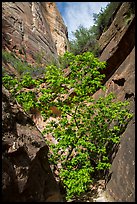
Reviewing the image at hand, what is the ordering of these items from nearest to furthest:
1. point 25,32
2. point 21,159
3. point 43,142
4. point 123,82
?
point 21,159 < point 43,142 < point 123,82 < point 25,32

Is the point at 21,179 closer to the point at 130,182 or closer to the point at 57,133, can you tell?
the point at 130,182

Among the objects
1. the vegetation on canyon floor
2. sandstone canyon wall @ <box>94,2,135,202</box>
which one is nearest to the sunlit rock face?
sandstone canyon wall @ <box>94,2,135,202</box>

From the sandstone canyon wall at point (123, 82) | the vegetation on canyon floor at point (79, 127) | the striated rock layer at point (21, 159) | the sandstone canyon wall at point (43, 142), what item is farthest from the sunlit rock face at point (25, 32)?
the striated rock layer at point (21, 159)

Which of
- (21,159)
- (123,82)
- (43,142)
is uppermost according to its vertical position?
(123,82)

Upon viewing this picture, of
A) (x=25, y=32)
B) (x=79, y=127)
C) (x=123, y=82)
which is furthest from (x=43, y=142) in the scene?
(x=25, y=32)

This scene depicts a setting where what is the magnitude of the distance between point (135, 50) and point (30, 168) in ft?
25.3

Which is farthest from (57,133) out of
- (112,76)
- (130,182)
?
(112,76)

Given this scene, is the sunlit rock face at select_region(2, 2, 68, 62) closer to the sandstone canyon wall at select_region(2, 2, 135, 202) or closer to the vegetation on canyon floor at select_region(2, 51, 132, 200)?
the sandstone canyon wall at select_region(2, 2, 135, 202)

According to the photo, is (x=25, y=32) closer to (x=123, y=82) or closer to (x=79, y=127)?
(x=123, y=82)

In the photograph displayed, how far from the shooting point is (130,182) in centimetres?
640

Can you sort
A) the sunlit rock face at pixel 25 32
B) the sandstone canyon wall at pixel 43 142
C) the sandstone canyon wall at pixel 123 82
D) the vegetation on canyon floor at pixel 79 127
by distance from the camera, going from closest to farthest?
1. the sandstone canyon wall at pixel 43 142
2. the sandstone canyon wall at pixel 123 82
3. the vegetation on canyon floor at pixel 79 127
4. the sunlit rock face at pixel 25 32

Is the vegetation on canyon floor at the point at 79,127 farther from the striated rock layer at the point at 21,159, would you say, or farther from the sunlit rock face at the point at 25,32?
the sunlit rock face at the point at 25,32

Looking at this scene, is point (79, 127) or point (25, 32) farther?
point (25, 32)

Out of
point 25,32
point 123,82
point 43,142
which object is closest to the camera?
point 43,142
